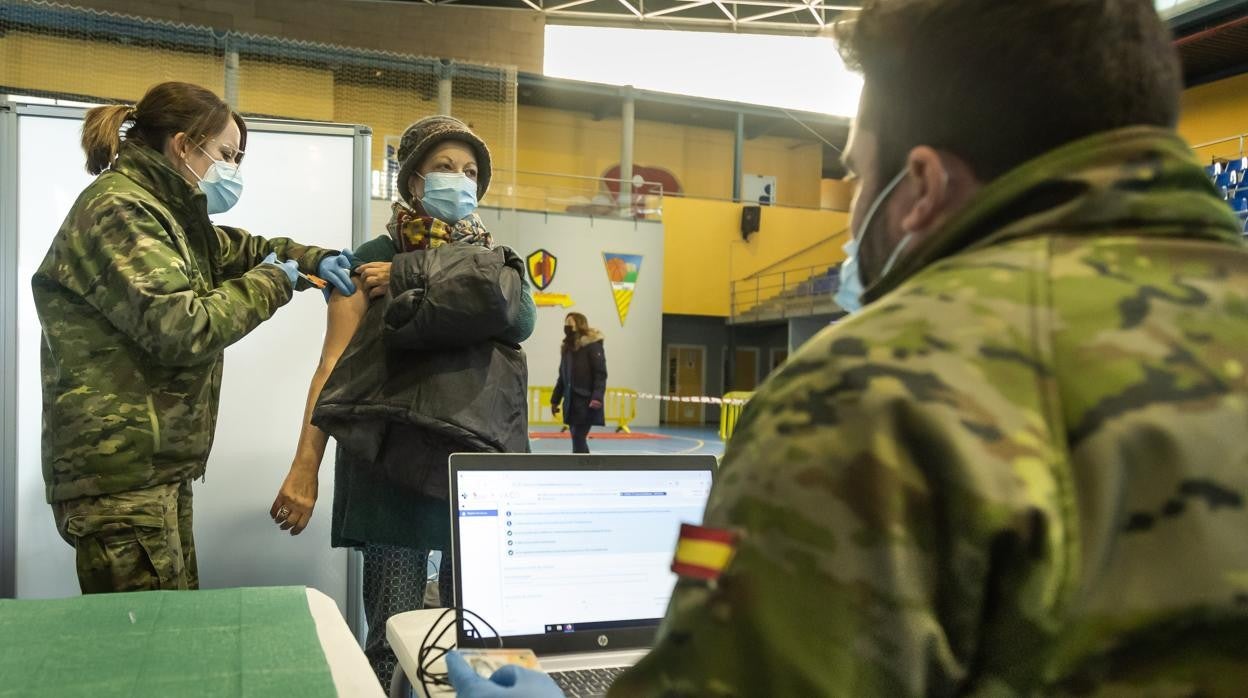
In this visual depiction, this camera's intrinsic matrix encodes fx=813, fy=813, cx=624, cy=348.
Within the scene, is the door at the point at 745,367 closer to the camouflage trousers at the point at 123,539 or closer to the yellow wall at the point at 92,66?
the yellow wall at the point at 92,66

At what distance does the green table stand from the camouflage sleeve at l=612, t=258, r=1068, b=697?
787mm

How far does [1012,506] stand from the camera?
432mm

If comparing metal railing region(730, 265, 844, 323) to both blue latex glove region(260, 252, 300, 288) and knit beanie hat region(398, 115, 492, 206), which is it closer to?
knit beanie hat region(398, 115, 492, 206)

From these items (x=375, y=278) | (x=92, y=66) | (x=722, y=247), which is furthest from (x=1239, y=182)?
(x=92, y=66)

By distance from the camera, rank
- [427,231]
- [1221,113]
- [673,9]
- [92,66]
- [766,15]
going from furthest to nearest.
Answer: [766,15], [673,9], [1221,113], [92,66], [427,231]

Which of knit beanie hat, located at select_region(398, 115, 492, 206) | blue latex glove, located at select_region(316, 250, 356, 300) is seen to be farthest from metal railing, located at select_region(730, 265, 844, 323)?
blue latex glove, located at select_region(316, 250, 356, 300)

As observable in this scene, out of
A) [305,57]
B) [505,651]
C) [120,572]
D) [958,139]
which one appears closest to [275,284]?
[120,572]

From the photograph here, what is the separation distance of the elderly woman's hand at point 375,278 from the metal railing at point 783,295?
12213 mm

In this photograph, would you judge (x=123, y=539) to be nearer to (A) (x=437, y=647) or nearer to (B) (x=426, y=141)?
(A) (x=437, y=647)

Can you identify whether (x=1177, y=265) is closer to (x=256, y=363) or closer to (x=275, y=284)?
(x=275, y=284)

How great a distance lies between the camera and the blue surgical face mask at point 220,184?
2006mm

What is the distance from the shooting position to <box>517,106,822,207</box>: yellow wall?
16641 mm

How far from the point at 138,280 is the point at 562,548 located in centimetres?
104

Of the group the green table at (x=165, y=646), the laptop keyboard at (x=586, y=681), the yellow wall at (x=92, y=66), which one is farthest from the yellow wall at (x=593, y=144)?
the laptop keyboard at (x=586, y=681)
